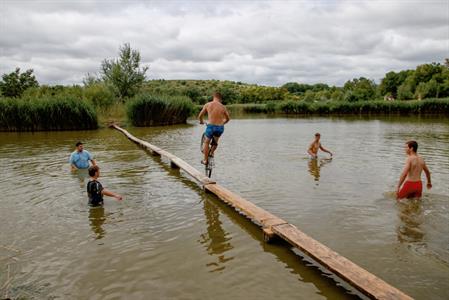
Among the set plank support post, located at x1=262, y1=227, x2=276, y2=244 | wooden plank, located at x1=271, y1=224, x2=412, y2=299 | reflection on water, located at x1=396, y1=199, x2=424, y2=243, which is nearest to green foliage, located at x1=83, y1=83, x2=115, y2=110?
reflection on water, located at x1=396, y1=199, x2=424, y2=243

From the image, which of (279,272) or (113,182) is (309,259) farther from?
(113,182)

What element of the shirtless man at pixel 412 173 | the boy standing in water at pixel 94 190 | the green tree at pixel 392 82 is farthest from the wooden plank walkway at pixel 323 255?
the green tree at pixel 392 82

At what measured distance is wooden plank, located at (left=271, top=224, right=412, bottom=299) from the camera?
3.81 m

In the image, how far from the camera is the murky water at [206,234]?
15.1ft

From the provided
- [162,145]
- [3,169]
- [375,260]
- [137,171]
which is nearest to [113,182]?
[137,171]

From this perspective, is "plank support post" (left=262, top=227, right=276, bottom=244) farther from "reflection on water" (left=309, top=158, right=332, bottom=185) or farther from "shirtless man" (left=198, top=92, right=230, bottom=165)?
"reflection on water" (left=309, top=158, right=332, bottom=185)

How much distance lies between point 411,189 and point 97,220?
20.8ft

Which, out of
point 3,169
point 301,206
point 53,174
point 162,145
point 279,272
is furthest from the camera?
point 162,145

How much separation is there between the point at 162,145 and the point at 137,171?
7.14 m

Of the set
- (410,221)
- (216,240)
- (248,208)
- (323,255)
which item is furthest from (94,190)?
(410,221)

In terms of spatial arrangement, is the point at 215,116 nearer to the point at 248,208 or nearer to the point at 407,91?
the point at 248,208

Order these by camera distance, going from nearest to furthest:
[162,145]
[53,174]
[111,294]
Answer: [111,294], [53,174], [162,145]

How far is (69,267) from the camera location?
5.13 meters

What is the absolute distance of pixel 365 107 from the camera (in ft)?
155
